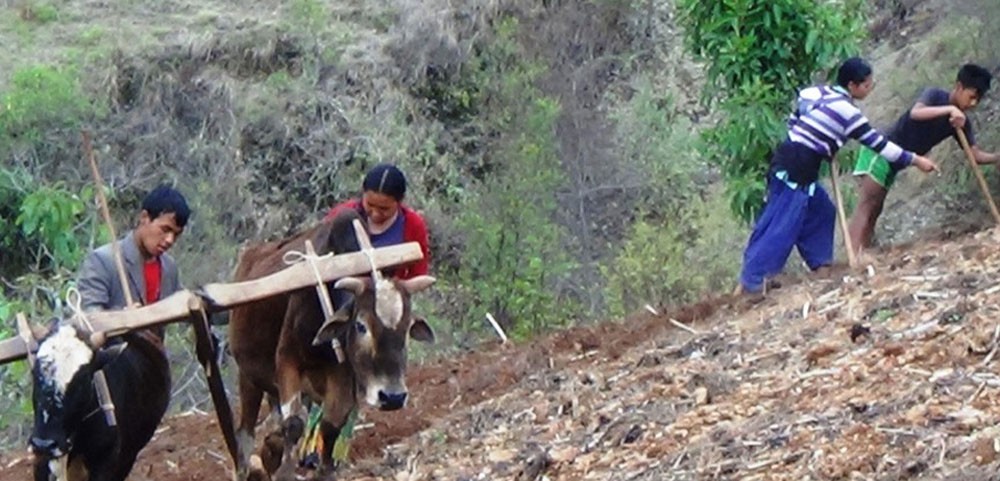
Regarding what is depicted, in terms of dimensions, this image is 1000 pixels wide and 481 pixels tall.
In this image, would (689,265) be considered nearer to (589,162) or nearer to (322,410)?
(589,162)

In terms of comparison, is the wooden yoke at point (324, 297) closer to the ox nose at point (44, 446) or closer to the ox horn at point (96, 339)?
the ox horn at point (96, 339)

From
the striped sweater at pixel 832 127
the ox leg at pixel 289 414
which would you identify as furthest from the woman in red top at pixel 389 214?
the striped sweater at pixel 832 127

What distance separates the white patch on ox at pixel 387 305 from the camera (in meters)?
8.93

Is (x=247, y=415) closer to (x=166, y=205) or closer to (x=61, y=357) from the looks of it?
(x=166, y=205)

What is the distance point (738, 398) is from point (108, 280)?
10.4 feet

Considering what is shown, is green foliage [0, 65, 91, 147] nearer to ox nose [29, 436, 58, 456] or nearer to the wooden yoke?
the wooden yoke

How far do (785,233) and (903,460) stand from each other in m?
6.11

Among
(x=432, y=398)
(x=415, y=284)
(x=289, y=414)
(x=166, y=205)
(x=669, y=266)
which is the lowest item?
(x=669, y=266)

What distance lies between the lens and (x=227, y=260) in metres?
19.9

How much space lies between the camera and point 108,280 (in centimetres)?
925

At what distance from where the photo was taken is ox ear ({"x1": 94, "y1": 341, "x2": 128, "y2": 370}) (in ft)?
27.2

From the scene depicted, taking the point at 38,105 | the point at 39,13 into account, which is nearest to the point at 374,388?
the point at 38,105

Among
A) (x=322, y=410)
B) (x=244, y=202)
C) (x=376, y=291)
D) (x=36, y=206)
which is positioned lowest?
(x=244, y=202)

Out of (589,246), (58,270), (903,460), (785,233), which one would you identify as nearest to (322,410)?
(903,460)
